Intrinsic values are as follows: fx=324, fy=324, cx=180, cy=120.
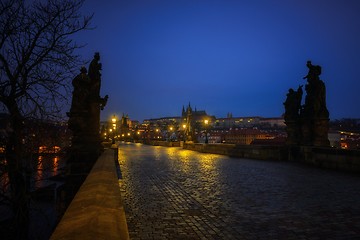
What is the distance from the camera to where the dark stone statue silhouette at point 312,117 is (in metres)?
18.3

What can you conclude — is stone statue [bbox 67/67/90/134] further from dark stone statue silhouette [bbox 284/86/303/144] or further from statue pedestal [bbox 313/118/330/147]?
dark stone statue silhouette [bbox 284/86/303/144]

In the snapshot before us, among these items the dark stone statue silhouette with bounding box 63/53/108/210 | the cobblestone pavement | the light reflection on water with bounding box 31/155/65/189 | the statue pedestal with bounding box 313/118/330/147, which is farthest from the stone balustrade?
the statue pedestal with bounding box 313/118/330/147

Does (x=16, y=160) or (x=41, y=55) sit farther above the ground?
(x=41, y=55)

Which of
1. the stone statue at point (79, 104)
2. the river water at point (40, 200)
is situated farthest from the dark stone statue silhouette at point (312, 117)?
the river water at point (40, 200)

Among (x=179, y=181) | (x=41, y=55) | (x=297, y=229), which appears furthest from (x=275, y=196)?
(x=41, y=55)

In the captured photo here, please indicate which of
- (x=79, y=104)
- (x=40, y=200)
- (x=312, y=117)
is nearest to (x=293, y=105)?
(x=312, y=117)

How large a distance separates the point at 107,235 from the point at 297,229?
3.98 meters

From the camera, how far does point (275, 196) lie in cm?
820

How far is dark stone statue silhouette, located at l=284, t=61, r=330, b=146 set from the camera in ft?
59.9

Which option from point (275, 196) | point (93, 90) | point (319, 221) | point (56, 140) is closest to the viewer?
point (319, 221)

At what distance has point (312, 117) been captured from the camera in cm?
1862

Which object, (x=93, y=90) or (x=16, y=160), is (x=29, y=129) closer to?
(x=16, y=160)

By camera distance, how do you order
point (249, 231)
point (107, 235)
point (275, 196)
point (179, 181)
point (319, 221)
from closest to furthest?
point (107, 235), point (249, 231), point (319, 221), point (275, 196), point (179, 181)

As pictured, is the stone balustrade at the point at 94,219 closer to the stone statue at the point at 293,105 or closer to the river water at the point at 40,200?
the river water at the point at 40,200
